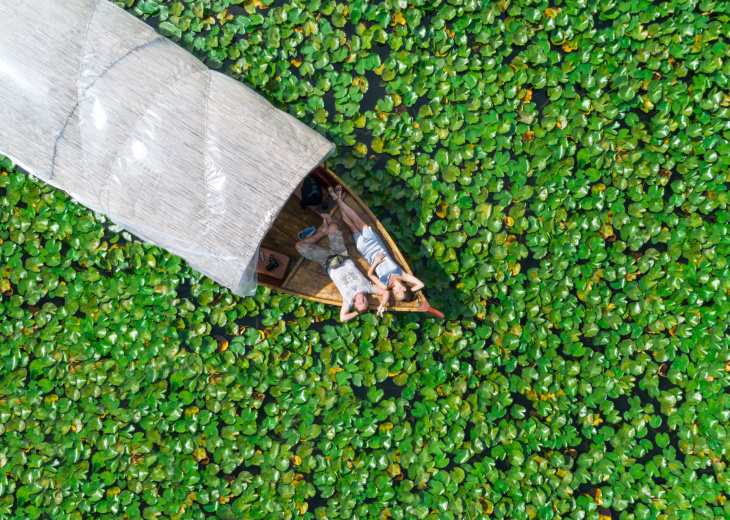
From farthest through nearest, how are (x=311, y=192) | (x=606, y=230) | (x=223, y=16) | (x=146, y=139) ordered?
(x=223, y=16) → (x=606, y=230) → (x=311, y=192) → (x=146, y=139)

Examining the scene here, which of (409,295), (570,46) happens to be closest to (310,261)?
(409,295)

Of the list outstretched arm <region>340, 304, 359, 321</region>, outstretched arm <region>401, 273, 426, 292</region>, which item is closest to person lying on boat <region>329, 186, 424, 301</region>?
outstretched arm <region>401, 273, 426, 292</region>

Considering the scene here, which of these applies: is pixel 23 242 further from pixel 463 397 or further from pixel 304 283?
pixel 463 397

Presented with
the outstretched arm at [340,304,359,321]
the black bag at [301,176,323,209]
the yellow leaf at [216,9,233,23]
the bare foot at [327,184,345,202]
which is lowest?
the outstretched arm at [340,304,359,321]

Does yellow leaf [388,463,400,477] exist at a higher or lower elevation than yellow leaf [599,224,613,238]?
lower

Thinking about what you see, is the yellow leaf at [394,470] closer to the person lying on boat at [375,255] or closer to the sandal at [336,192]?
the person lying on boat at [375,255]

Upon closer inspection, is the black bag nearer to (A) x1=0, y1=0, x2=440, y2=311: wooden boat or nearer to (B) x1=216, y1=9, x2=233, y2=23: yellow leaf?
(A) x1=0, y1=0, x2=440, y2=311: wooden boat

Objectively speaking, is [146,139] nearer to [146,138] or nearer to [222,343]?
[146,138]
